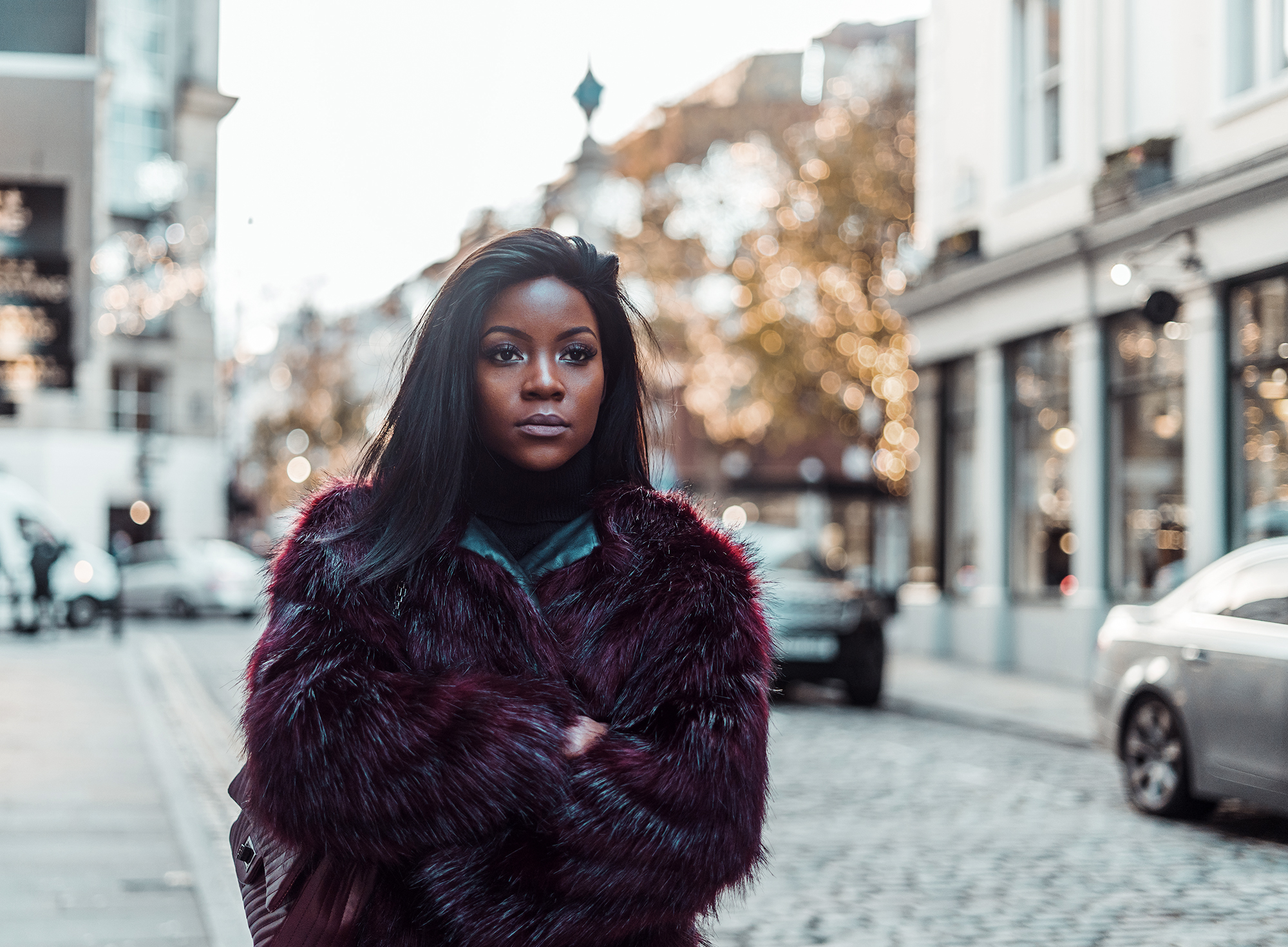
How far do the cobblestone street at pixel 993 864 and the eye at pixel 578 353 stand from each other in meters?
3.46

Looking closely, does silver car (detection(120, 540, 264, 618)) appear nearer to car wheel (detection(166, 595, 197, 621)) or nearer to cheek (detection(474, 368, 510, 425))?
car wheel (detection(166, 595, 197, 621))

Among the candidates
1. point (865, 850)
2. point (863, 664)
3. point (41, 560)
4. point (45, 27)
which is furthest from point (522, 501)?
point (41, 560)

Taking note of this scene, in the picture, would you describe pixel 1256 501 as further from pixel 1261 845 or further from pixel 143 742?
pixel 143 742

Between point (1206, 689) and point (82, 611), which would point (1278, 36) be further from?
point (82, 611)

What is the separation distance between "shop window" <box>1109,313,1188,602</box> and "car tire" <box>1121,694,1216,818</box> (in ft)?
23.3

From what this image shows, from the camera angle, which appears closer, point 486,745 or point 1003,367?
point 486,745

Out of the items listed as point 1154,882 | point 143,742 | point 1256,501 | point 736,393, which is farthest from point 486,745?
point 736,393

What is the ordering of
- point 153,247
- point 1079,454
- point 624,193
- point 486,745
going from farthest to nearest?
point 624,193 < point 1079,454 < point 153,247 < point 486,745

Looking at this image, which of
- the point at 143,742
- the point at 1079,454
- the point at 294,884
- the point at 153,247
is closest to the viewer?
the point at 294,884

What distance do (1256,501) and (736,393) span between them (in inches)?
783

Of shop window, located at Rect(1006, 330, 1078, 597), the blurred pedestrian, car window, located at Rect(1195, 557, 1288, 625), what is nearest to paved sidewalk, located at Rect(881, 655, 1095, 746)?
shop window, located at Rect(1006, 330, 1078, 597)

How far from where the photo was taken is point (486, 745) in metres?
1.85

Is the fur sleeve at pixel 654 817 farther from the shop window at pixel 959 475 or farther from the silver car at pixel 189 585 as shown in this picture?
the silver car at pixel 189 585

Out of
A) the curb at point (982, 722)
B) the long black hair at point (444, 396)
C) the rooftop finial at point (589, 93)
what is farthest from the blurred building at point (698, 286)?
the long black hair at point (444, 396)
